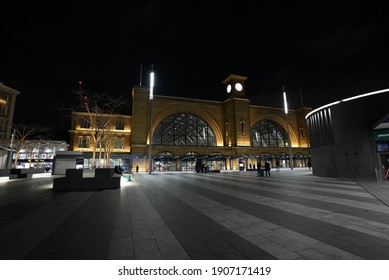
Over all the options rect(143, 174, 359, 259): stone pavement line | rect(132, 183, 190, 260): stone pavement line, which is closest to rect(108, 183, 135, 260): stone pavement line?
rect(132, 183, 190, 260): stone pavement line

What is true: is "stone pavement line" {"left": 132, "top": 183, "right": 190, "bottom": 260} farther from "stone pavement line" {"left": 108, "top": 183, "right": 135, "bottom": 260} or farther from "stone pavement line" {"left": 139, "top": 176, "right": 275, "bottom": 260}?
"stone pavement line" {"left": 108, "top": 183, "right": 135, "bottom": 260}

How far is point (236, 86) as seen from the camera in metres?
54.0

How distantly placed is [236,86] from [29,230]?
54.6 m

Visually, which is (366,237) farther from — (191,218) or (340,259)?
(191,218)

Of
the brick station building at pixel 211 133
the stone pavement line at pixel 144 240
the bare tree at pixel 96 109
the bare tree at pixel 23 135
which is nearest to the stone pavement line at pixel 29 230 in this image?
the stone pavement line at pixel 144 240

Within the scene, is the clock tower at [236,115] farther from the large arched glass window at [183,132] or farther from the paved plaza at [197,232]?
the paved plaza at [197,232]

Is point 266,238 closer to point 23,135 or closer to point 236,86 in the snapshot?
point 23,135

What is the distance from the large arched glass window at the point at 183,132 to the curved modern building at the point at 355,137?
32385 millimetres

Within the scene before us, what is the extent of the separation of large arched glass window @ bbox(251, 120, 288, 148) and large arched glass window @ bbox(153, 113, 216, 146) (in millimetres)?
13784

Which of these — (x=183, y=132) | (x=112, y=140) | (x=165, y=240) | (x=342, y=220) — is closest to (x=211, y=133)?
(x=183, y=132)

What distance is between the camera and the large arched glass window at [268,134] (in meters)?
56.8

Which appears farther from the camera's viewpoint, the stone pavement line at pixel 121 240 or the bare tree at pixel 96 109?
the bare tree at pixel 96 109

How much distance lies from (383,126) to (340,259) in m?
18.5
